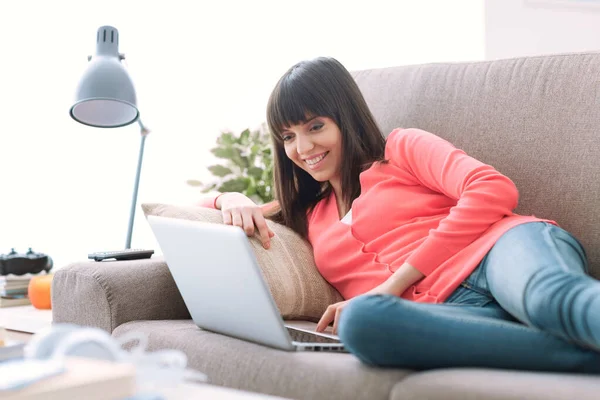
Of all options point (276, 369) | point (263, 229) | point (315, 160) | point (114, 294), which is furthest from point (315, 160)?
point (276, 369)

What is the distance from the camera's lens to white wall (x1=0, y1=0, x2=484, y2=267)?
3.20 m

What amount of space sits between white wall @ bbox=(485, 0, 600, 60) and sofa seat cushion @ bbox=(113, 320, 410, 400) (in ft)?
6.78

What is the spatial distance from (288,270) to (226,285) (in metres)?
0.39

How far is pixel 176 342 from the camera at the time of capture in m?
1.45

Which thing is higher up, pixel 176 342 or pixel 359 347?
pixel 359 347

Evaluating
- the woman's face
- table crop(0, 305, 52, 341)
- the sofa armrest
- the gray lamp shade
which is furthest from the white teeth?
table crop(0, 305, 52, 341)

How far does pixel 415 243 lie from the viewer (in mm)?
1602

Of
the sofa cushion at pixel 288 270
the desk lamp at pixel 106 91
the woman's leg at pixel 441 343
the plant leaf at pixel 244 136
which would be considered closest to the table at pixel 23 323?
the desk lamp at pixel 106 91

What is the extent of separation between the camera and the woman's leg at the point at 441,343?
1.10 m

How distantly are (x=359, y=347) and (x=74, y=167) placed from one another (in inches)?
96.3

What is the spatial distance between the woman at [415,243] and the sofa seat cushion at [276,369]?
0.16 feet

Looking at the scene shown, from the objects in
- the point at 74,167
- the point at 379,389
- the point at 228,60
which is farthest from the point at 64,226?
the point at 379,389

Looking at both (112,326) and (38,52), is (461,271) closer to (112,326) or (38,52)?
(112,326)

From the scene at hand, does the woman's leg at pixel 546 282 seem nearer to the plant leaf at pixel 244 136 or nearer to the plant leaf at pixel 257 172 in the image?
the plant leaf at pixel 257 172
